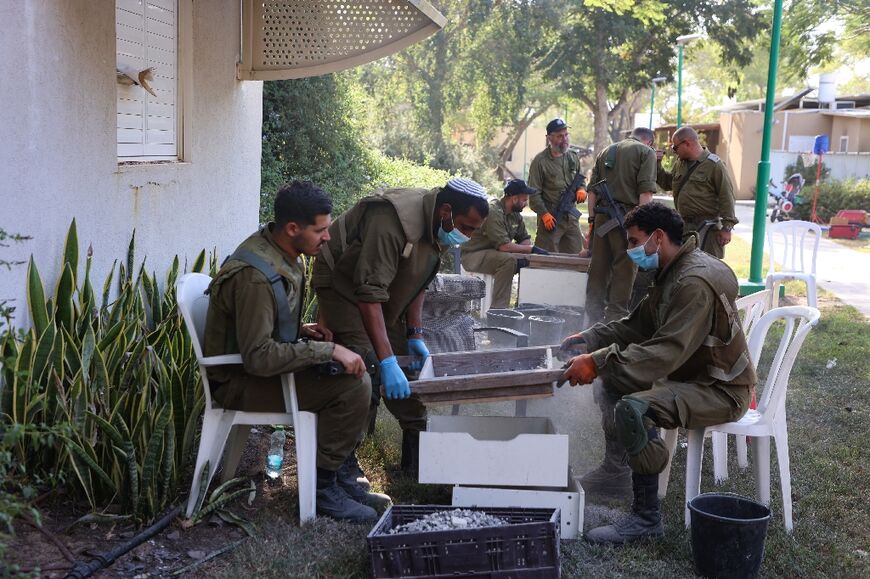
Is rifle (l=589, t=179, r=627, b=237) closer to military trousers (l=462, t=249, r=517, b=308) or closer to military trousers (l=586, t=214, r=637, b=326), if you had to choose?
military trousers (l=586, t=214, r=637, b=326)

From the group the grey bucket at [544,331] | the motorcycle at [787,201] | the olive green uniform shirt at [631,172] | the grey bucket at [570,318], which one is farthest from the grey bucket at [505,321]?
the motorcycle at [787,201]

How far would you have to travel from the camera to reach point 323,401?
4238 mm

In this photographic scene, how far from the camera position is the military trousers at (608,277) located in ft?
27.6

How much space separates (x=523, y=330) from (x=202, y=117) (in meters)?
3.06

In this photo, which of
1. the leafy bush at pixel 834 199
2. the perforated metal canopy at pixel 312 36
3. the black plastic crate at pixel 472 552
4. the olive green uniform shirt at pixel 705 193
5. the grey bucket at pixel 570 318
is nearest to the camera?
the black plastic crate at pixel 472 552

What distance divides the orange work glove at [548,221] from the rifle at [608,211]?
130cm

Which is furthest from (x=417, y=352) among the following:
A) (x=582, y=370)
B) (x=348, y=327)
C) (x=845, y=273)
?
(x=845, y=273)

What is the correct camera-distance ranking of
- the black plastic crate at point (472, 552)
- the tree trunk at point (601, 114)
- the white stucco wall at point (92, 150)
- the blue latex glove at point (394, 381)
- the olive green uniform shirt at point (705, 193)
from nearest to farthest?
the black plastic crate at point (472, 552)
the white stucco wall at point (92, 150)
the blue latex glove at point (394, 381)
the olive green uniform shirt at point (705, 193)
the tree trunk at point (601, 114)

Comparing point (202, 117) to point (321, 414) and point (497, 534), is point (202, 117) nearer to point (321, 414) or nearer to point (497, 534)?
point (321, 414)

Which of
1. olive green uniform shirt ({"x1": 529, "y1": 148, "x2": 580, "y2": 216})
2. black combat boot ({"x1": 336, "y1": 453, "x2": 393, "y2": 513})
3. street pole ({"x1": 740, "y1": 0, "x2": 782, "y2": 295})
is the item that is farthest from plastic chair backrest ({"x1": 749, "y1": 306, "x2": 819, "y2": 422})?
street pole ({"x1": 740, "y1": 0, "x2": 782, "y2": 295})

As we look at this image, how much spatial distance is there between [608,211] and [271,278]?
17.1 ft

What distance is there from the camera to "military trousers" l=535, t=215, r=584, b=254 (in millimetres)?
10391

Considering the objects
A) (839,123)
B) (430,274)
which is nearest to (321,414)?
(430,274)

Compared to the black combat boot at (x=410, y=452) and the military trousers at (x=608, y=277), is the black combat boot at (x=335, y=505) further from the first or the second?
the military trousers at (x=608, y=277)
